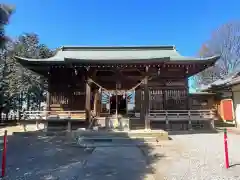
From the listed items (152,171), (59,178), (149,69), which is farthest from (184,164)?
(149,69)

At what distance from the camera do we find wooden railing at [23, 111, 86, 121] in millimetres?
11359

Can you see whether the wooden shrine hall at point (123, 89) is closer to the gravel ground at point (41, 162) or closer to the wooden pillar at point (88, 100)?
the wooden pillar at point (88, 100)

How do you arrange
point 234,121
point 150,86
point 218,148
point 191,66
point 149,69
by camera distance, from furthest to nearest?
point 234,121 < point 150,86 < point 191,66 < point 149,69 < point 218,148

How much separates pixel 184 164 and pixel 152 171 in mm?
1127

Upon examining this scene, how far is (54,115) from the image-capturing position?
1177 cm

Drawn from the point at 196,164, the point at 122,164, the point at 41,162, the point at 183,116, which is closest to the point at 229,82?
the point at 183,116

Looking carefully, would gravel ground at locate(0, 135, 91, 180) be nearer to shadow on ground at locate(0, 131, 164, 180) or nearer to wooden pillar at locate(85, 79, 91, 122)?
shadow on ground at locate(0, 131, 164, 180)

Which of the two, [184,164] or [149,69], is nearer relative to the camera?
[184,164]

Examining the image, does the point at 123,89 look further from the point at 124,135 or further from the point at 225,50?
the point at 225,50

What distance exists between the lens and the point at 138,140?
340 inches

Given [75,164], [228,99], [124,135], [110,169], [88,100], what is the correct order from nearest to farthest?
[110,169], [75,164], [124,135], [88,100], [228,99]

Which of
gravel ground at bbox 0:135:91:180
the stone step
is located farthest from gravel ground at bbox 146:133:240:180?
gravel ground at bbox 0:135:91:180

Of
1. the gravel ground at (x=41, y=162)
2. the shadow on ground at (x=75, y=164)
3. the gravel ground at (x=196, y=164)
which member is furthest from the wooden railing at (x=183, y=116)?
the gravel ground at (x=41, y=162)

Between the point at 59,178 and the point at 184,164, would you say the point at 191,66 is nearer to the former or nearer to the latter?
the point at 184,164
